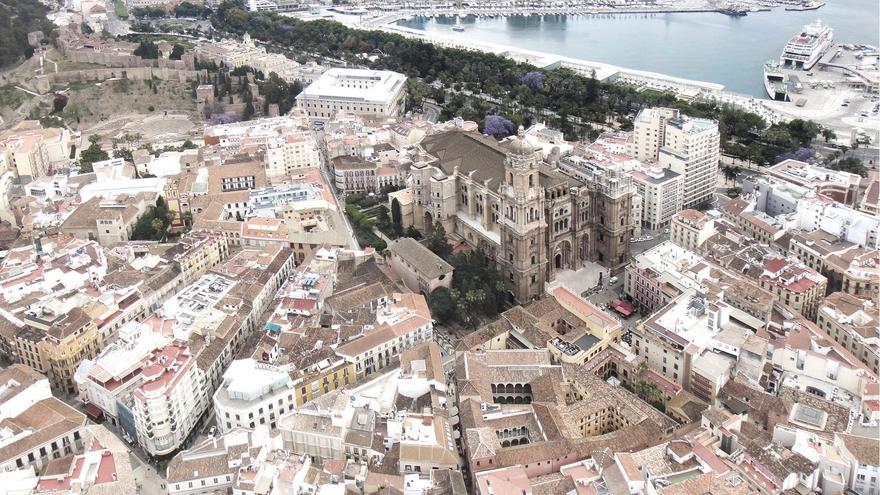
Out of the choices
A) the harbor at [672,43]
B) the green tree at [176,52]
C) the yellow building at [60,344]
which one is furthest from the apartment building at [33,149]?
the harbor at [672,43]

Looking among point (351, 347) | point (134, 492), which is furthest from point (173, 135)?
point (134, 492)

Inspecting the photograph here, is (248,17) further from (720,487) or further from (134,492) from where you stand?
(720,487)

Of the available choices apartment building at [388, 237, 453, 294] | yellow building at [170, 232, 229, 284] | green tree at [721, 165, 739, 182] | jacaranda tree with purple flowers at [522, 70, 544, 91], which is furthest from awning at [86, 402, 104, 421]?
jacaranda tree with purple flowers at [522, 70, 544, 91]

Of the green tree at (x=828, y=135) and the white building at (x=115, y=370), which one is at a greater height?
the green tree at (x=828, y=135)

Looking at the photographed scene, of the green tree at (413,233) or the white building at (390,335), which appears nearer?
the white building at (390,335)

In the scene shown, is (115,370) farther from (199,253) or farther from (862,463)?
(862,463)

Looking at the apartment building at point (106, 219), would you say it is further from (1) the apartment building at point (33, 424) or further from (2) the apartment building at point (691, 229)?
(2) the apartment building at point (691, 229)
